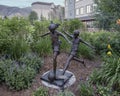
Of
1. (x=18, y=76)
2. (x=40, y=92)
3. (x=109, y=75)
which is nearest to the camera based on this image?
(x=40, y=92)

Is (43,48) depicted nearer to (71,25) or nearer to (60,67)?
(60,67)

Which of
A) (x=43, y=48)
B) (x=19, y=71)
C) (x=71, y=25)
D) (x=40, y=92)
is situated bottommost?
(x=40, y=92)

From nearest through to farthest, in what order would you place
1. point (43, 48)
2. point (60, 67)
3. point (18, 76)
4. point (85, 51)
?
point (18, 76) < point (60, 67) < point (43, 48) < point (85, 51)

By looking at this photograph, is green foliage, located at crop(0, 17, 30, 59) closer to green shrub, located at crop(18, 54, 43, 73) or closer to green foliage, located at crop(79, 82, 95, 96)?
green shrub, located at crop(18, 54, 43, 73)

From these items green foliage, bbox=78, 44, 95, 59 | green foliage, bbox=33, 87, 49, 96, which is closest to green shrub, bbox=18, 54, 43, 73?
green foliage, bbox=33, 87, 49, 96

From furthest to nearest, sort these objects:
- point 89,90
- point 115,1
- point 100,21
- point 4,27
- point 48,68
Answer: point 100,21, point 115,1, point 4,27, point 48,68, point 89,90

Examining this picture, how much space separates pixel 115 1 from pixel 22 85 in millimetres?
4579

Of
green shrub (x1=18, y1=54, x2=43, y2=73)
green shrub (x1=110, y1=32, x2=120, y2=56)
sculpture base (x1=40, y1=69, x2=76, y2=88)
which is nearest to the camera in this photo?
sculpture base (x1=40, y1=69, x2=76, y2=88)

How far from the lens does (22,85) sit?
194 inches

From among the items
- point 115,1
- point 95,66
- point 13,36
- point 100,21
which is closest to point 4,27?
point 13,36

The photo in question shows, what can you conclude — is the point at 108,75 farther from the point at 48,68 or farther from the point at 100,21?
the point at 100,21

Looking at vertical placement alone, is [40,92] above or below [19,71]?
below

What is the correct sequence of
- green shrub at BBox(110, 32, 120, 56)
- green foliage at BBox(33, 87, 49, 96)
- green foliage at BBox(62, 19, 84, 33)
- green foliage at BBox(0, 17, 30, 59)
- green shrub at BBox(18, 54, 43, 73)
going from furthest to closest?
green foliage at BBox(62, 19, 84, 33)
green shrub at BBox(110, 32, 120, 56)
green foliage at BBox(0, 17, 30, 59)
green shrub at BBox(18, 54, 43, 73)
green foliage at BBox(33, 87, 49, 96)

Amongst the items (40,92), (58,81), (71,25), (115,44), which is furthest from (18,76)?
(115,44)
